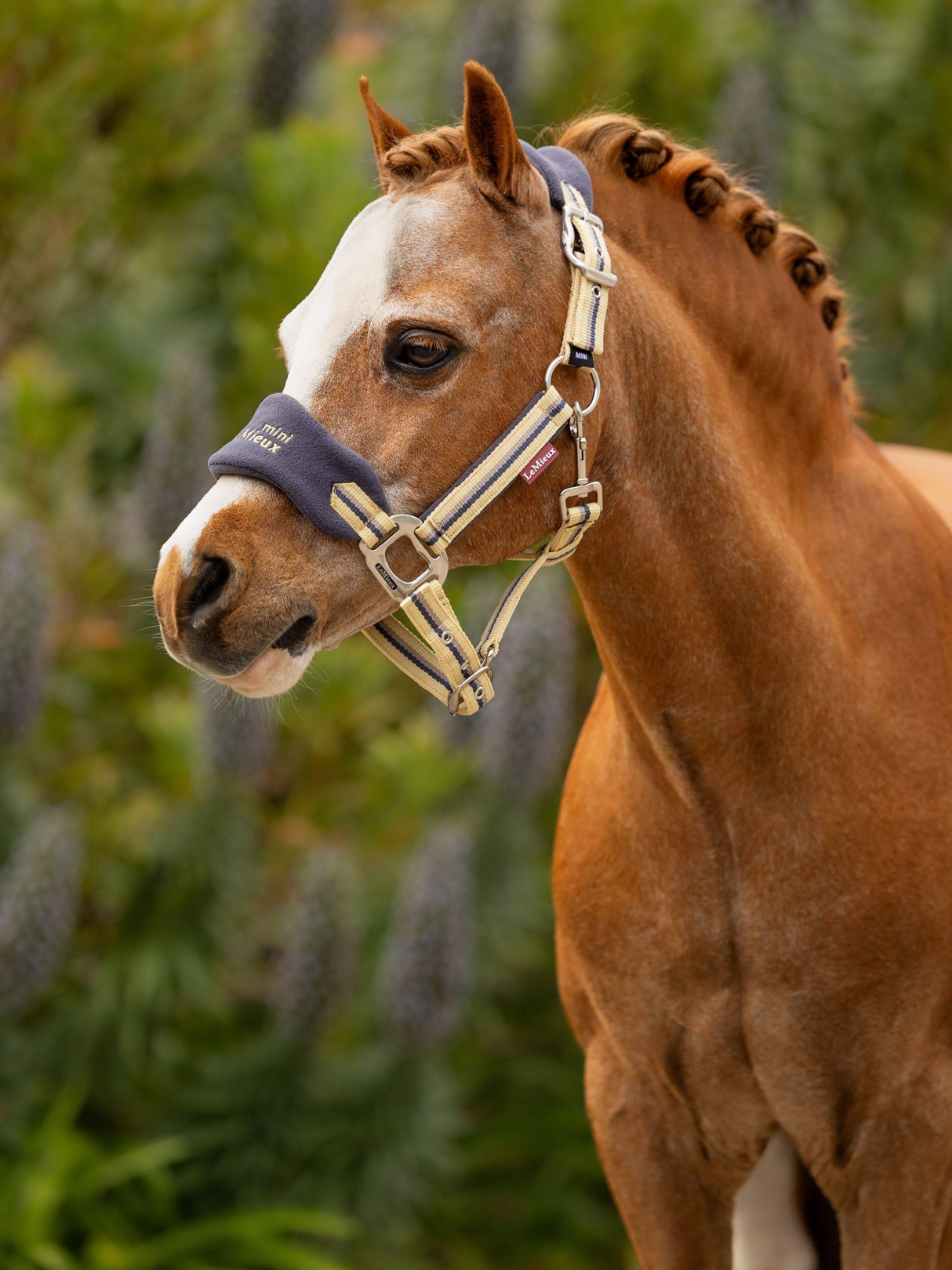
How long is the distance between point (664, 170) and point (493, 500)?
16.3 inches

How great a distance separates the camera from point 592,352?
3.65 feet

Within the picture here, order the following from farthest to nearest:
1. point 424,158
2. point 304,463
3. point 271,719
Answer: point 271,719 → point 424,158 → point 304,463

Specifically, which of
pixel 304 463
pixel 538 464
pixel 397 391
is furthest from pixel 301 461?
pixel 538 464

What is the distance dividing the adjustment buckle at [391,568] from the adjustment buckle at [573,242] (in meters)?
0.26

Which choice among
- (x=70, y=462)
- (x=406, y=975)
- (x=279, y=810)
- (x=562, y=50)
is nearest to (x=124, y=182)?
(x=70, y=462)

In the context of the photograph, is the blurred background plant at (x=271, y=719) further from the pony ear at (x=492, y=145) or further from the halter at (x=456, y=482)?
the pony ear at (x=492, y=145)

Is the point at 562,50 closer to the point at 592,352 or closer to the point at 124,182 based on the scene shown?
the point at 124,182

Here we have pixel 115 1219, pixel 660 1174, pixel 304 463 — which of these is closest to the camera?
pixel 304 463

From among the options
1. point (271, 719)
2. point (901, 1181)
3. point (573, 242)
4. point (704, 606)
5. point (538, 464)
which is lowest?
point (271, 719)

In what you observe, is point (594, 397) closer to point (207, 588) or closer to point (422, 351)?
point (422, 351)

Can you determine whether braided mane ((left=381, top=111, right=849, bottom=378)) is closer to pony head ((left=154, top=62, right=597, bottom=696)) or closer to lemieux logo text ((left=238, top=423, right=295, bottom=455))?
pony head ((left=154, top=62, right=597, bottom=696))

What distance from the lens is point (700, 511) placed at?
3.98 feet

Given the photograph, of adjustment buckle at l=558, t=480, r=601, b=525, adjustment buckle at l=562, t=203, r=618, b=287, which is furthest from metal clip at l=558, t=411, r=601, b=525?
adjustment buckle at l=562, t=203, r=618, b=287

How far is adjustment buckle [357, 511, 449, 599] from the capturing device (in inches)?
42.2
